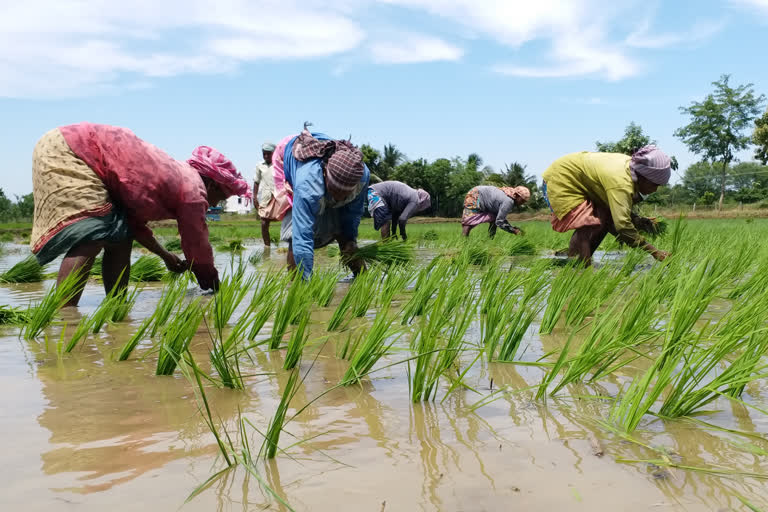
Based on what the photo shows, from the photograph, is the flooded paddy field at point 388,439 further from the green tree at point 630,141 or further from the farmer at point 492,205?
the green tree at point 630,141

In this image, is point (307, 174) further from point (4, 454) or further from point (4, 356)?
point (4, 454)

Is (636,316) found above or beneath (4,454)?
above

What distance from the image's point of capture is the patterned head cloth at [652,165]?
3955 mm

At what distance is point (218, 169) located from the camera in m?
3.38

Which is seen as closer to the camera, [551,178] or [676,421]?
[676,421]

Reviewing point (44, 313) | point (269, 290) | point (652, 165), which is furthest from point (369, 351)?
point (652, 165)

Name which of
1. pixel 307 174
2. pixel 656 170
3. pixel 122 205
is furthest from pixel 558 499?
pixel 656 170

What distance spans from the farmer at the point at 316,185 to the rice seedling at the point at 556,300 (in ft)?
4.24

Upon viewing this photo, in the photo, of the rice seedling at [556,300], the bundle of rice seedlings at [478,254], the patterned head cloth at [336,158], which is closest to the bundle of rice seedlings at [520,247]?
the bundle of rice seedlings at [478,254]

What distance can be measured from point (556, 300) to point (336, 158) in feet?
4.91

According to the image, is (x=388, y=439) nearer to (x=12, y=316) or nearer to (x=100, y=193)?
(x=12, y=316)

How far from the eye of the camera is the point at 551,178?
15.1 feet

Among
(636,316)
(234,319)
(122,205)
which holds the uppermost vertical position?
(122,205)

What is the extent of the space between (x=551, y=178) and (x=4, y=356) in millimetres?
3825
